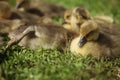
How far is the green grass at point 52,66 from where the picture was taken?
5.18 meters

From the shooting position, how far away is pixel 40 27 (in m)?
6.67

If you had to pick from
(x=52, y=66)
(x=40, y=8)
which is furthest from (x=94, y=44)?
(x=40, y=8)

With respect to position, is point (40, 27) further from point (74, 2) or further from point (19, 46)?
point (74, 2)

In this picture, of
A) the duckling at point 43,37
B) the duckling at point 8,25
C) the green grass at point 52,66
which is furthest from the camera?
the duckling at point 8,25

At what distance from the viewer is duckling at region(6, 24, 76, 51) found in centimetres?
659

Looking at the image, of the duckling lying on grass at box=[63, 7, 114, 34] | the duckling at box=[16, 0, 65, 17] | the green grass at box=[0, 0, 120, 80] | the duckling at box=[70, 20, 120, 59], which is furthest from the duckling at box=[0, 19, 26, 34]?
the duckling at box=[16, 0, 65, 17]

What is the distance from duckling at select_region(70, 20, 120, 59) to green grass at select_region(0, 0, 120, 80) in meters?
0.15

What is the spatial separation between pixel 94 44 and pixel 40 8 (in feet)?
12.9

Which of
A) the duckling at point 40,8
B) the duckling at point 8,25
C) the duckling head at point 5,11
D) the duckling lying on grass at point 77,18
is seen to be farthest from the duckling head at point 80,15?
the duckling at point 40,8

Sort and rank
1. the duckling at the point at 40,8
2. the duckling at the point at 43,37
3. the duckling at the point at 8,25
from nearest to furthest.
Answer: the duckling at the point at 43,37 → the duckling at the point at 8,25 → the duckling at the point at 40,8

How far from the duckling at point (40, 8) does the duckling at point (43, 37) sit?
3089mm

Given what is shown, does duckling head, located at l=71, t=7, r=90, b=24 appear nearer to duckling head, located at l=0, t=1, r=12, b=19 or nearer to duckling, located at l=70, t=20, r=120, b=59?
duckling, located at l=70, t=20, r=120, b=59

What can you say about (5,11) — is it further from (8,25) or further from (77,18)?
(77,18)

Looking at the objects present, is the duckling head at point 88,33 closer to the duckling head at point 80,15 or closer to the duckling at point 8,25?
the duckling head at point 80,15
